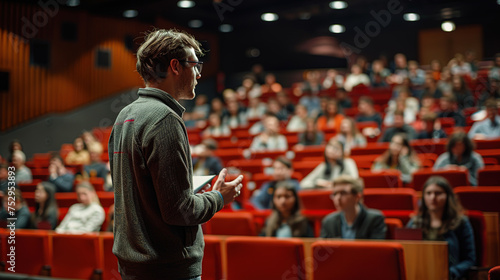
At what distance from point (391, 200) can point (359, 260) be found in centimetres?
105

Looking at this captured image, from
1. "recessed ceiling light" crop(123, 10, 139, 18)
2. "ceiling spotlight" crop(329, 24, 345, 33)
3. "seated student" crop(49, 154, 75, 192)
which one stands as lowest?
"seated student" crop(49, 154, 75, 192)

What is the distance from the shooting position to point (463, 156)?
3.03 meters

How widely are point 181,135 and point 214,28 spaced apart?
28.3 feet

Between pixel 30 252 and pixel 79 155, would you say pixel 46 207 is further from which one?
pixel 79 155

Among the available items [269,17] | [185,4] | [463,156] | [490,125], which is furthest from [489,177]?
[269,17]

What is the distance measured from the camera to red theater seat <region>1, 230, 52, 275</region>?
2.01m

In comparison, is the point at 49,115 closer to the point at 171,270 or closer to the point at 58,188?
the point at 58,188

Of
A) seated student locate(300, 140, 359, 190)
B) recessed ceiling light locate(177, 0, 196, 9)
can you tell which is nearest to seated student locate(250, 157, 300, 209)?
seated student locate(300, 140, 359, 190)

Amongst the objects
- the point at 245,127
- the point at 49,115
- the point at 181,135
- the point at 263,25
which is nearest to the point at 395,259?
the point at 181,135

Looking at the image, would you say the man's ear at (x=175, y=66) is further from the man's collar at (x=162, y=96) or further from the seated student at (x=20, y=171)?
the seated student at (x=20, y=171)

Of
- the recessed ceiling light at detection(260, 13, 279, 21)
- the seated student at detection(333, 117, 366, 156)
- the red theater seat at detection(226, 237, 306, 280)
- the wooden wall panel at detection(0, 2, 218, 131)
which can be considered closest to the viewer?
the red theater seat at detection(226, 237, 306, 280)

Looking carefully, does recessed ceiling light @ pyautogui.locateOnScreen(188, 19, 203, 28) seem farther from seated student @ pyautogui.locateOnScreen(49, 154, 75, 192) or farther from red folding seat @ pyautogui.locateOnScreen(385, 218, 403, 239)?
red folding seat @ pyautogui.locateOnScreen(385, 218, 403, 239)

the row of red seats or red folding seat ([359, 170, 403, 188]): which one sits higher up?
red folding seat ([359, 170, 403, 188])

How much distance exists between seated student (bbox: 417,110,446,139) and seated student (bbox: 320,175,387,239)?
228 cm
